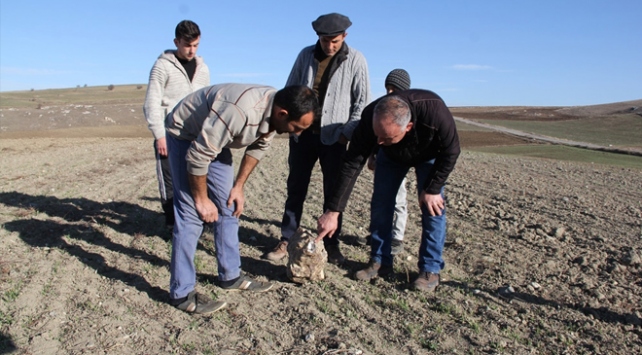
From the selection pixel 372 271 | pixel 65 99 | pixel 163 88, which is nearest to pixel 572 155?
pixel 372 271

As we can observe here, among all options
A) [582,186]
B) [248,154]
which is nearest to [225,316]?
[248,154]

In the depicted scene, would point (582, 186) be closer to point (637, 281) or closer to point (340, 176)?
point (637, 281)

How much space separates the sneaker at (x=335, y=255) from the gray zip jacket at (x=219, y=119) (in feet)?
5.60

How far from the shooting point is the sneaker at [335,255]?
197 inches

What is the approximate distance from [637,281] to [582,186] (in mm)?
5394

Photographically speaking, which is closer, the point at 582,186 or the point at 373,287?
the point at 373,287

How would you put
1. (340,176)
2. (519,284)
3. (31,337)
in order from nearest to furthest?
(31,337) → (340,176) → (519,284)

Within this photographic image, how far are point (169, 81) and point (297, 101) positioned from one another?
2.38 m

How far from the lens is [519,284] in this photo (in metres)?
4.52

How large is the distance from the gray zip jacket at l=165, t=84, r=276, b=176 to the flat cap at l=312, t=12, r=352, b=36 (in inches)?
45.7

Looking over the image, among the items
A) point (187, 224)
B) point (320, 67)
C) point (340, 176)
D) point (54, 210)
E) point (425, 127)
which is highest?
point (320, 67)

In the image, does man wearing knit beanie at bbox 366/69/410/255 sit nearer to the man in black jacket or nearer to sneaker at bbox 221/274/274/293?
the man in black jacket

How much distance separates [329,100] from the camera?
188 inches

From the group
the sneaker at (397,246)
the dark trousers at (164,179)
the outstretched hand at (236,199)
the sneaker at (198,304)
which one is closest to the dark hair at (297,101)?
the outstretched hand at (236,199)
